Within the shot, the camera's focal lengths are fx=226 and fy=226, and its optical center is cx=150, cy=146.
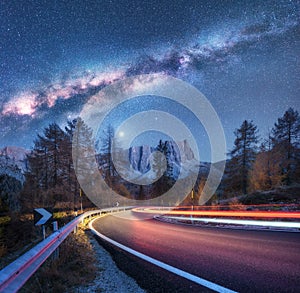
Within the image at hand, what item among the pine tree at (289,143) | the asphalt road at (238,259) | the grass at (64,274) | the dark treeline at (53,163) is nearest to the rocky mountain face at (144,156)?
the dark treeline at (53,163)

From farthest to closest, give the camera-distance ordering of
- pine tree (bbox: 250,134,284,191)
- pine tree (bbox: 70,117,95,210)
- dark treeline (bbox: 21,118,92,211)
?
pine tree (bbox: 70,117,95,210), dark treeline (bbox: 21,118,92,211), pine tree (bbox: 250,134,284,191)

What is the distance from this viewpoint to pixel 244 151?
38.4 metres

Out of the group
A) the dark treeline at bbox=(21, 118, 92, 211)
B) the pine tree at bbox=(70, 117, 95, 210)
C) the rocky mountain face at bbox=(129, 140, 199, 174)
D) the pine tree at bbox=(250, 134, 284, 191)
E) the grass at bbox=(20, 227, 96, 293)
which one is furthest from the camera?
the rocky mountain face at bbox=(129, 140, 199, 174)

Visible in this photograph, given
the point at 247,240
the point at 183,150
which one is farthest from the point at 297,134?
the point at 183,150

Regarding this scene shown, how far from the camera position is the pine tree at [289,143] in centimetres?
3344

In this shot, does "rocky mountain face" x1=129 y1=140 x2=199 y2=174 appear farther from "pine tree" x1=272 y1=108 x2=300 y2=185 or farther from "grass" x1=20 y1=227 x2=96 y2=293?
"grass" x1=20 y1=227 x2=96 y2=293

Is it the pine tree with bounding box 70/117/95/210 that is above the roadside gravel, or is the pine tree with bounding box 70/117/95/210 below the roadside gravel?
above

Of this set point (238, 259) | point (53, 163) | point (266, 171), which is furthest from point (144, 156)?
point (238, 259)

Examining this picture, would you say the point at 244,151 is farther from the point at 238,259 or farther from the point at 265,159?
the point at 238,259

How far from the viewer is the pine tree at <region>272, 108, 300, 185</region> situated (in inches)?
1316

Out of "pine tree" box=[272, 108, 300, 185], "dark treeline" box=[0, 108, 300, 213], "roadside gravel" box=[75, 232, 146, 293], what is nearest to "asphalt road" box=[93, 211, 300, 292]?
"roadside gravel" box=[75, 232, 146, 293]

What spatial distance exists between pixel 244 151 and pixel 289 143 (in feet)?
21.9

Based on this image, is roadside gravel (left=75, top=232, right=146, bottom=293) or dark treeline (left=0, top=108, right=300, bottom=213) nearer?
roadside gravel (left=75, top=232, right=146, bottom=293)

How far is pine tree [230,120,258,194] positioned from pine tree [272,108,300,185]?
3.69m
